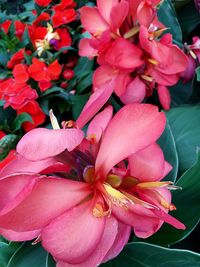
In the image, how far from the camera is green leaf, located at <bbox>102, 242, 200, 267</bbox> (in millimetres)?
448

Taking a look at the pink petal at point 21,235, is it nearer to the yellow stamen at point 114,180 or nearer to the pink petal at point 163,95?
the yellow stamen at point 114,180

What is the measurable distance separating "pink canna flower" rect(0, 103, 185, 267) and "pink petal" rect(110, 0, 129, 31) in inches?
9.1

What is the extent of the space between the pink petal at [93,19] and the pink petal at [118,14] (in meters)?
0.05

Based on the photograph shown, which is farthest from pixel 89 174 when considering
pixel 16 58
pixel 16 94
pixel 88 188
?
pixel 16 58

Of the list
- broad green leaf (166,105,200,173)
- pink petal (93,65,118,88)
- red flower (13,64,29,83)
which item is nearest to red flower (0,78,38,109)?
red flower (13,64,29,83)

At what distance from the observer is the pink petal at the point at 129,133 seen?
0.39m

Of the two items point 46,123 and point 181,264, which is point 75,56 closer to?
point 46,123

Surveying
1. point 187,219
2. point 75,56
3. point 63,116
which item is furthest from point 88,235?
point 75,56

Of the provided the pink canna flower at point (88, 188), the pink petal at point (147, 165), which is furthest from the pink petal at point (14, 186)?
the pink petal at point (147, 165)

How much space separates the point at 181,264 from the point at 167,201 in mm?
68

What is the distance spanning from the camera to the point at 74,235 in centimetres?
38

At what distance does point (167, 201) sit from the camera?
1.47 feet

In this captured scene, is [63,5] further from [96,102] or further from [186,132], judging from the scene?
[96,102]

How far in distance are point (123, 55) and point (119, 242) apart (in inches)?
12.1
